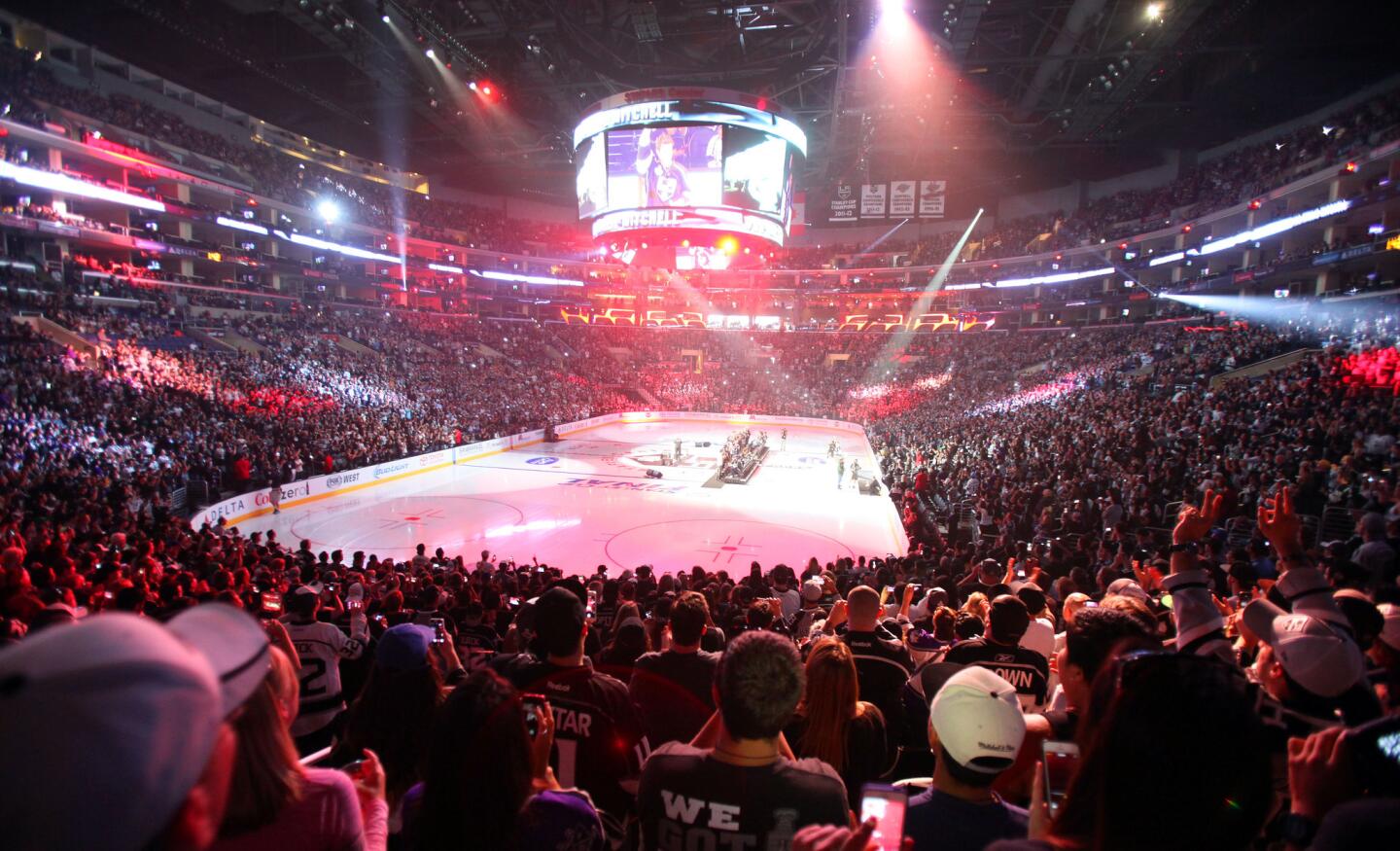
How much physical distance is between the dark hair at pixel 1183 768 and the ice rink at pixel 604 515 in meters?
15.4

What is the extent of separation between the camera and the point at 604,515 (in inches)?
851

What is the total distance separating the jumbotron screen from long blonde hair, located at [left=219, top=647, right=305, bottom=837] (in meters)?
19.8

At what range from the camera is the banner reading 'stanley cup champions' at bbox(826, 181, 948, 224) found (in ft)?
133

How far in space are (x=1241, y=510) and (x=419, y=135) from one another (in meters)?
44.5

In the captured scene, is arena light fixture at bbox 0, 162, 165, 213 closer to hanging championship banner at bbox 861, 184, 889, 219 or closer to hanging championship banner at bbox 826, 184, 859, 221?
hanging championship banner at bbox 826, 184, 859, 221

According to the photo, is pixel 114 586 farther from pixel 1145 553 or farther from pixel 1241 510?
pixel 1241 510

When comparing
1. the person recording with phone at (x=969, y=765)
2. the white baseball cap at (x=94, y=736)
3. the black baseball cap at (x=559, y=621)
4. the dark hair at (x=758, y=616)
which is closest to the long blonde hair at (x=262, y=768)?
the white baseball cap at (x=94, y=736)

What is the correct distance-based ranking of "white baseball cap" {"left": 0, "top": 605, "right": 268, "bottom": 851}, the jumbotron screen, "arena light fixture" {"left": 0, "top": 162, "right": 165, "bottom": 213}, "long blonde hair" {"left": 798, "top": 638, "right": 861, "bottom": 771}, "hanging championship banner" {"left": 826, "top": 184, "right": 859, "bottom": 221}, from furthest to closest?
"hanging championship banner" {"left": 826, "top": 184, "right": 859, "bottom": 221} < "arena light fixture" {"left": 0, "top": 162, "right": 165, "bottom": 213} < the jumbotron screen < "long blonde hair" {"left": 798, "top": 638, "right": 861, "bottom": 771} < "white baseball cap" {"left": 0, "top": 605, "right": 268, "bottom": 851}

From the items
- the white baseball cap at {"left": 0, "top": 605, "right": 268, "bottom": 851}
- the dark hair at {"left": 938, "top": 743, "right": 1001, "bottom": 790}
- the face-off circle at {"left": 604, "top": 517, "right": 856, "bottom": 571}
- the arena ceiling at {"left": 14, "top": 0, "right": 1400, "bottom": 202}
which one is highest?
the arena ceiling at {"left": 14, "top": 0, "right": 1400, "bottom": 202}

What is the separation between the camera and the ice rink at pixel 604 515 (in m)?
18.0

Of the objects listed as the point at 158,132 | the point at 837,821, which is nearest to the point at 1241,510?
the point at 837,821

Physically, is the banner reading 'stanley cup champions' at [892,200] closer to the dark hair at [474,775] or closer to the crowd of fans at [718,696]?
the crowd of fans at [718,696]

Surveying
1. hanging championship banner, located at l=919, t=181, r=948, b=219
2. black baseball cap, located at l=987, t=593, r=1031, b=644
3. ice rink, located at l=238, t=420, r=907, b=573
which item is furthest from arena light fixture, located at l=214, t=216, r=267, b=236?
Result: black baseball cap, located at l=987, t=593, r=1031, b=644

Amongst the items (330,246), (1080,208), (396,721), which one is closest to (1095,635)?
(396,721)
